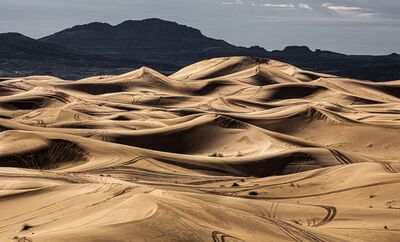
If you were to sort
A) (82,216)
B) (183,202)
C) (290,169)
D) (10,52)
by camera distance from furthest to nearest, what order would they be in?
(10,52) → (290,169) → (183,202) → (82,216)

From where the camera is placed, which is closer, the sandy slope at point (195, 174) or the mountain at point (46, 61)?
the sandy slope at point (195, 174)

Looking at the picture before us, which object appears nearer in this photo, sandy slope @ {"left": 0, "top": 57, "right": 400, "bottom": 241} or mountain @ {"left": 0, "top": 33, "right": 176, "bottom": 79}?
sandy slope @ {"left": 0, "top": 57, "right": 400, "bottom": 241}

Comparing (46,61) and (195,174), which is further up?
(195,174)

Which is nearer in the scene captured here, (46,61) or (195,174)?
(195,174)

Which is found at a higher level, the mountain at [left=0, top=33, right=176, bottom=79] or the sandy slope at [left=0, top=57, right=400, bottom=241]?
the sandy slope at [left=0, top=57, right=400, bottom=241]

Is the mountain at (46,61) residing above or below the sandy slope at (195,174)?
below

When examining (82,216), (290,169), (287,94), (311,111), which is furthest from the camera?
(287,94)

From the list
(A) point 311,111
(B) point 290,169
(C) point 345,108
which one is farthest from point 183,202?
(C) point 345,108

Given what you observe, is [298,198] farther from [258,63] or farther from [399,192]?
[258,63]
